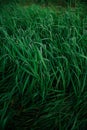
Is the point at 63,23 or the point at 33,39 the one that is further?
the point at 63,23

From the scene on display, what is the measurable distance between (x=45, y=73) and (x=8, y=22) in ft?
4.06

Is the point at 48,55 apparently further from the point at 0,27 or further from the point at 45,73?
the point at 0,27

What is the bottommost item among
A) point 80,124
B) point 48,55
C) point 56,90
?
point 80,124

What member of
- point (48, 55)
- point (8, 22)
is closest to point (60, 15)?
point (8, 22)

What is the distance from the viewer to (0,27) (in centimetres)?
293

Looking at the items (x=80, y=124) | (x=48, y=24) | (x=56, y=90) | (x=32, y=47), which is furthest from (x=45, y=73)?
(x=48, y=24)

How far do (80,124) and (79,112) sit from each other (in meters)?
0.10

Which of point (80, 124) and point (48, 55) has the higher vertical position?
point (48, 55)

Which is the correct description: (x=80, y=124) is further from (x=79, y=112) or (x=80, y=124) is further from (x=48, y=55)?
(x=48, y=55)

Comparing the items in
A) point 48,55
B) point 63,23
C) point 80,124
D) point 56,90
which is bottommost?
point 80,124

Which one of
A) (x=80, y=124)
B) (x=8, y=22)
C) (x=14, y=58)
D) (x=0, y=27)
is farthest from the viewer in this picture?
(x=8, y=22)

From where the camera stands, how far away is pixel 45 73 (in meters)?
2.19

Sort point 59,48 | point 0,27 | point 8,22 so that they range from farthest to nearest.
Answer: point 8,22
point 0,27
point 59,48

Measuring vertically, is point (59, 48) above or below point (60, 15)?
below
